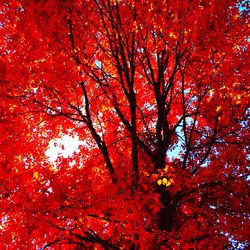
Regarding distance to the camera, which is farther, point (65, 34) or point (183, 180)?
point (65, 34)

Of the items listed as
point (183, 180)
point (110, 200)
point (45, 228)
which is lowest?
point (45, 228)

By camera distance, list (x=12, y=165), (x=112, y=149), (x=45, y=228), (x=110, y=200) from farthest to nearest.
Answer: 1. (x=112, y=149)
2. (x=12, y=165)
3. (x=110, y=200)
4. (x=45, y=228)

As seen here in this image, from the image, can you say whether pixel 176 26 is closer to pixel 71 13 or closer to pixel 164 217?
pixel 71 13

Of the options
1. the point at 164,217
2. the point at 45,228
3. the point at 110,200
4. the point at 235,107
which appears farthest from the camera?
the point at 235,107

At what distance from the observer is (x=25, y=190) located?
341 inches

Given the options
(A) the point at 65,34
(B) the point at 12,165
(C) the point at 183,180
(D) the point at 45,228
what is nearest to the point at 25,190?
(D) the point at 45,228

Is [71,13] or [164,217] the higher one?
[71,13]

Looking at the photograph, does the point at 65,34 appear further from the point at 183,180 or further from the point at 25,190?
the point at 183,180

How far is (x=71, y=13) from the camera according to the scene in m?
10.2

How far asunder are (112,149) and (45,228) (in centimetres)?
709

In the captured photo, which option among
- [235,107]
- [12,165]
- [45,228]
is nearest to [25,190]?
[45,228]

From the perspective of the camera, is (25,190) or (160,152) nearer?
(25,190)

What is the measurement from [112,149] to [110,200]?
6.30m

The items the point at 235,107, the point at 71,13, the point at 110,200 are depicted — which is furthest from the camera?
the point at 235,107
